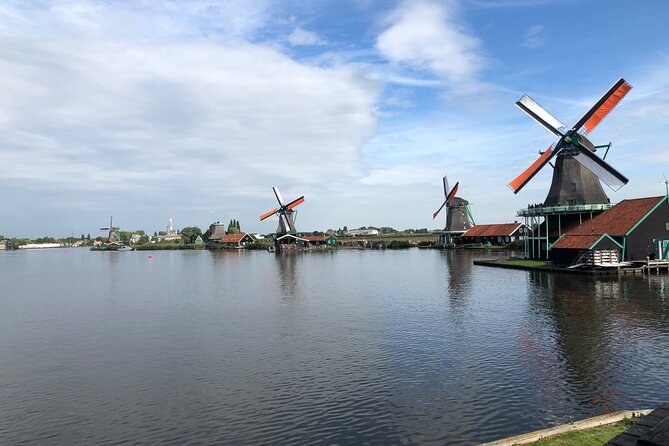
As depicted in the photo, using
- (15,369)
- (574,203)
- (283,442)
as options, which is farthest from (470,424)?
(574,203)

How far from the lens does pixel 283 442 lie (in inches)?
409

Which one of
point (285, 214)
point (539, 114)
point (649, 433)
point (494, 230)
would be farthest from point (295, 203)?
point (649, 433)

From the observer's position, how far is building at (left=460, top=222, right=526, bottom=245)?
3356 inches

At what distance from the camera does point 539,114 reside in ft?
161

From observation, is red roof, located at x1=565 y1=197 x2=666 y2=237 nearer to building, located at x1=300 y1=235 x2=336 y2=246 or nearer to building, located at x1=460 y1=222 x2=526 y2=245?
building, located at x1=460 y1=222 x2=526 y2=245

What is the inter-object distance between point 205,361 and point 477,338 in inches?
411

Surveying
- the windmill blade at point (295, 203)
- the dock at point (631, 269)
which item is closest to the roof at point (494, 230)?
the windmill blade at point (295, 203)

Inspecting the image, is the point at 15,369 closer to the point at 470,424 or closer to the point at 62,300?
the point at 470,424

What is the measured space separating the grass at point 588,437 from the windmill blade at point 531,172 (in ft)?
136

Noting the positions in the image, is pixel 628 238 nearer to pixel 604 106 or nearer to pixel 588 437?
pixel 604 106

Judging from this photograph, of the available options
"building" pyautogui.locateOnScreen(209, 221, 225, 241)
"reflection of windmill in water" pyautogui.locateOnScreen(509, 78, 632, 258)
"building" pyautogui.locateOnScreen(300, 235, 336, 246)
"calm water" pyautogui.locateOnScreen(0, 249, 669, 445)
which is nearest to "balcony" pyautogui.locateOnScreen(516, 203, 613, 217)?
→ "reflection of windmill in water" pyautogui.locateOnScreen(509, 78, 632, 258)

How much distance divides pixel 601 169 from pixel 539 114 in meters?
8.97

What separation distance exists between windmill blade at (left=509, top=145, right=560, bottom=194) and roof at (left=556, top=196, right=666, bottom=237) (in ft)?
22.3

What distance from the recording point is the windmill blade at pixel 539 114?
47.4 metres
